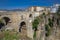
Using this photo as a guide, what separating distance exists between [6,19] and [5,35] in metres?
21.1

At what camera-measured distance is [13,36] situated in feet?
16.7

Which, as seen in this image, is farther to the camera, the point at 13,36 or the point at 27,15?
the point at 27,15

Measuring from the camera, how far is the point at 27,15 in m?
26.3

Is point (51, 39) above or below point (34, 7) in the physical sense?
below

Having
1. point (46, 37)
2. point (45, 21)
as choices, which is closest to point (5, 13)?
point (45, 21)

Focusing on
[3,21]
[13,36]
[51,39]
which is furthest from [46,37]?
[3,21]

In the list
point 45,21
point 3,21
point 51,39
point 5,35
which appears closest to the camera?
point 5,35

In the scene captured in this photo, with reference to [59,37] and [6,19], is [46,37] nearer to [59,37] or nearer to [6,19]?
[59,37]

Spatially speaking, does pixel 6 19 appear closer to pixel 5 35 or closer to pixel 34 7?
pixel 34 7

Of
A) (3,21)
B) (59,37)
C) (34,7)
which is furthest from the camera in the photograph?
(34,7)

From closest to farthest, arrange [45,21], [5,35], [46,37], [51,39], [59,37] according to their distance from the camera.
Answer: [5,35]
[59,37]
[51,39]
[46,37]
[45,21]

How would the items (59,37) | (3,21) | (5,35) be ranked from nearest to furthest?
1. (5,35)
2. (59,37)
3. (3,21)

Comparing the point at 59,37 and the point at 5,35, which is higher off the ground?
the point at 5,35

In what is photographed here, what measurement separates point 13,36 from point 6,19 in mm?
21076
